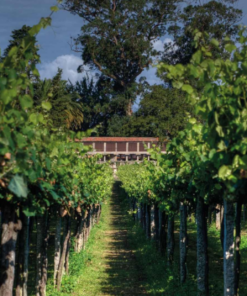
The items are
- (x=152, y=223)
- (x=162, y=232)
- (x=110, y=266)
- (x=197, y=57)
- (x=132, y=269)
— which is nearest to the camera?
(x=197, y=57)

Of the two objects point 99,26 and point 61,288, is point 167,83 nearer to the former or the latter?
point 99,26

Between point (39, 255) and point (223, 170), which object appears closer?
point (223, 170)

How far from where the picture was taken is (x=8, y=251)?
23.4 feet

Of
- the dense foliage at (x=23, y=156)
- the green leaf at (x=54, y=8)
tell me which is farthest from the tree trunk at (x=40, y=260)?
the green leaf at (x=54, y=8)

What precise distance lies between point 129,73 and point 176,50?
23.0 ft

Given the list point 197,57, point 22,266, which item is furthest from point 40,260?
point 197,57

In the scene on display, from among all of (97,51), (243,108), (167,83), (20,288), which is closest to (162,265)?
(20,288)

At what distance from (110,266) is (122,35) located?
53.7 meters

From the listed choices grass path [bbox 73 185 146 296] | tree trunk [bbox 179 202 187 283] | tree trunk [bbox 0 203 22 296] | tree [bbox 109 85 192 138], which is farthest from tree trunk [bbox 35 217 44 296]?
tree [bbox 109 85 192 138]

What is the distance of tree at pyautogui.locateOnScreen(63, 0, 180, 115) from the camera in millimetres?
68375

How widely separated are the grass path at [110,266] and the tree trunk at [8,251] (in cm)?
697

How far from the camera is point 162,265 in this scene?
663 inches

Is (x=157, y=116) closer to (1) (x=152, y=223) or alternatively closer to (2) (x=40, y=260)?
(1) (x=152, y=223)

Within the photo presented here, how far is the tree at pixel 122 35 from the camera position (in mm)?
68375
